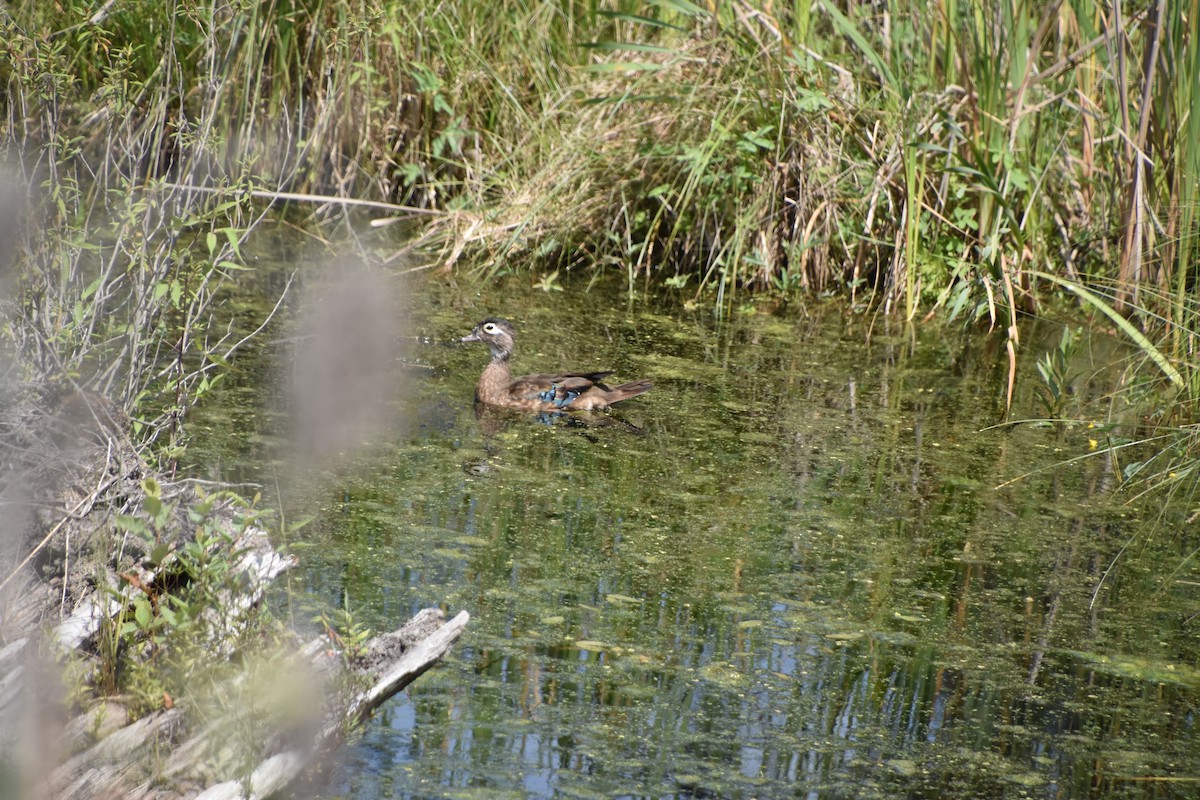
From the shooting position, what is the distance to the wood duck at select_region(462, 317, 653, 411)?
5.74 meters

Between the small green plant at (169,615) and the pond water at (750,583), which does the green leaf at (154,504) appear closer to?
the small green plant at (169,615)

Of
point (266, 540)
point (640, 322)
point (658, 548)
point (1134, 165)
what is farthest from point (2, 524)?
point (1134, 165)

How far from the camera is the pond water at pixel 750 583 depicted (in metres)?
3.25

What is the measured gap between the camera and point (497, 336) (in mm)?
6004

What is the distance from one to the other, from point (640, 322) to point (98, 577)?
4.31 m

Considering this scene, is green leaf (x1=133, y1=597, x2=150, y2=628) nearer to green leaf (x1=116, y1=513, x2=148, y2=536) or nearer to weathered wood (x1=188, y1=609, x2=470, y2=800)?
green leaf (x1=116, y1=513, x2=148, y2=536)

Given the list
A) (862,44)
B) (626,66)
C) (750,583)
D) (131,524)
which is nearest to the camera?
(131,524)

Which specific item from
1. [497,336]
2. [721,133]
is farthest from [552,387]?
[721,133]

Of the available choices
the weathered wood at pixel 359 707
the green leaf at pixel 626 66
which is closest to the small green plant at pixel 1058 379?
the green leaf at pixel 626 66

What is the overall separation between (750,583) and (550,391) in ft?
5.85

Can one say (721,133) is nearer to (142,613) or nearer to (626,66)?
(626,66)

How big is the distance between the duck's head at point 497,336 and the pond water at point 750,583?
0.20 m

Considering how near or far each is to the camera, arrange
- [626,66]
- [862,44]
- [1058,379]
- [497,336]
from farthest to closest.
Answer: [626,66] < [862,44] < [497,336] < [1058,379]

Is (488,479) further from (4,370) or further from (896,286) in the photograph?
(896,286)
